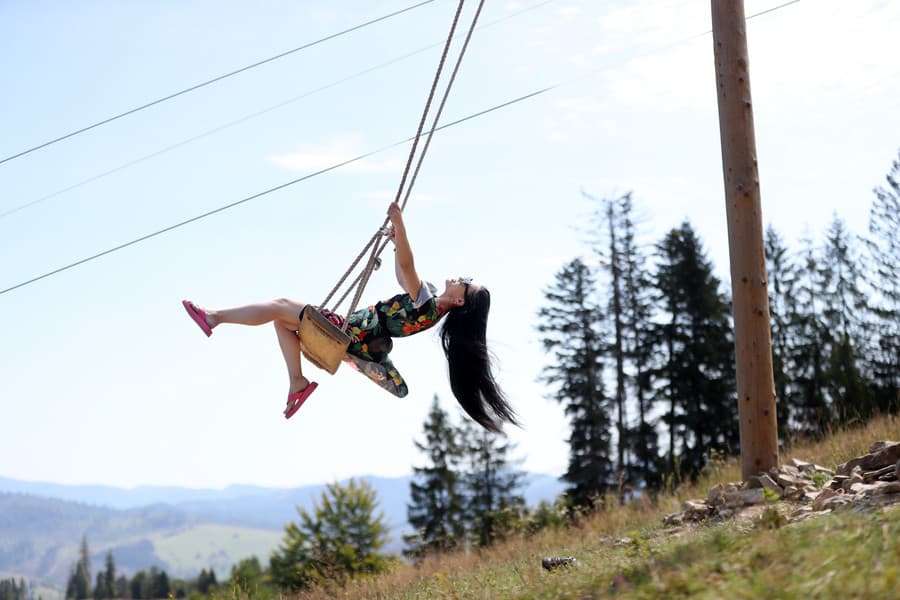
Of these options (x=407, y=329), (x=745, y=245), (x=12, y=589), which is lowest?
(x=12, y=589)

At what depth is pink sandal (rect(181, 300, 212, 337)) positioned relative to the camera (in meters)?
6.16

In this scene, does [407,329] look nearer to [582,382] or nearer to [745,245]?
[745,245]

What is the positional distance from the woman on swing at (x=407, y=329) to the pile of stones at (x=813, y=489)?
177 centimetres

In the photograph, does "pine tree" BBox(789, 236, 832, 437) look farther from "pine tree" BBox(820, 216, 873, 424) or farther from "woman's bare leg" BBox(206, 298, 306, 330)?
"woman's bare leg" BBox(206, 298, 306, 330)

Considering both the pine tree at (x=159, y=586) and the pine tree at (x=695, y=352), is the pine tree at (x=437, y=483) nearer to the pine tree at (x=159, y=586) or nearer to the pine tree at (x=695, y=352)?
the pine tree at (x=695, y=352)

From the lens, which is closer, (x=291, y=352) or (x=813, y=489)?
(x=291, y=352)

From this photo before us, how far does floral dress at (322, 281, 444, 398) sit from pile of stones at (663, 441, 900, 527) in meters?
2.61

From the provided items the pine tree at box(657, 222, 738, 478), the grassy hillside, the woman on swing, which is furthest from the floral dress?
the pine tree at box(657, 222, 738, 478)

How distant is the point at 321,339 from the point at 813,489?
150 inches

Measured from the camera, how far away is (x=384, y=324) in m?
6.83

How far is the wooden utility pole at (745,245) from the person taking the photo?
747 cm

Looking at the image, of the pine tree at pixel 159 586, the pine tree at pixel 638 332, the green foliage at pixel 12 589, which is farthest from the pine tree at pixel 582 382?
the pine tree at pixel 159 586

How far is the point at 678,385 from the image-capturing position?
43000 mm

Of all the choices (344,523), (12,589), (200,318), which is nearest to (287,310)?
(200,318)
